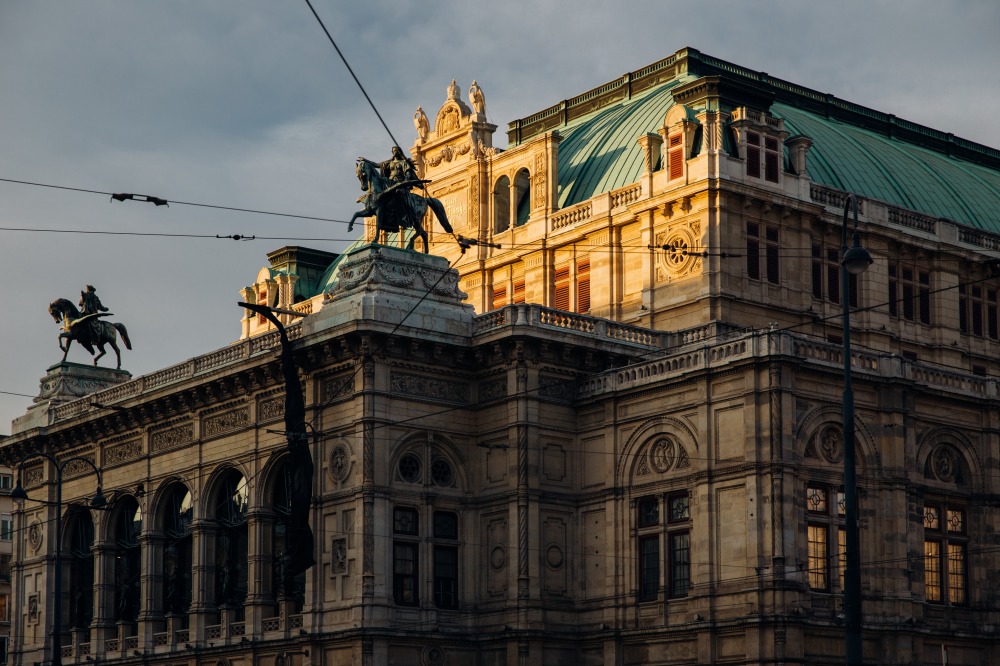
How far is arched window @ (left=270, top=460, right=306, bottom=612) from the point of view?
65562 mm

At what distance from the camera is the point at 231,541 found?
6994 centimetres

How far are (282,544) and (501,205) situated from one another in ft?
67.7

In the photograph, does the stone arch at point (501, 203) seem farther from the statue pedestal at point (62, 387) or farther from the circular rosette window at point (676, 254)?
the statue pedestal at point (62, 387)

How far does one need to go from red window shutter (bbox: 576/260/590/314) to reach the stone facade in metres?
0.09

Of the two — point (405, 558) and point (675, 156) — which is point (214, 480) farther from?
point (675, 156)

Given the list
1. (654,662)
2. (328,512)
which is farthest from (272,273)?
(654,662)

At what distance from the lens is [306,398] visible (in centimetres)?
6569

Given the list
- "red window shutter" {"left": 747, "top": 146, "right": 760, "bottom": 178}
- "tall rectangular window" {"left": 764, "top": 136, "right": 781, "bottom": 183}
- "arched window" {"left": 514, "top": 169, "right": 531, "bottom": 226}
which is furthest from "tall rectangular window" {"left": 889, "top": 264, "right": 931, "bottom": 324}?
"arched window" {"left": 514, "top": 169, "right": 531, "bottom": 226}

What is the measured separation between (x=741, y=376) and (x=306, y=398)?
16.1m

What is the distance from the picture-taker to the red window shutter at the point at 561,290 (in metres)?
75.9

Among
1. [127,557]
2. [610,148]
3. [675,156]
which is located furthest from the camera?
[610,148]

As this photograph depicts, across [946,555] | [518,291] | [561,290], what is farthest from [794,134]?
[946,555]

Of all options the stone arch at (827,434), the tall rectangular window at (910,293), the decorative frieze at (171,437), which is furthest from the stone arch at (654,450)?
the decorative frieze at (171,437)

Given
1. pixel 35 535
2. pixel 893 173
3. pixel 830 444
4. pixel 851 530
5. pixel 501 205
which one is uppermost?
pixel 893 173
